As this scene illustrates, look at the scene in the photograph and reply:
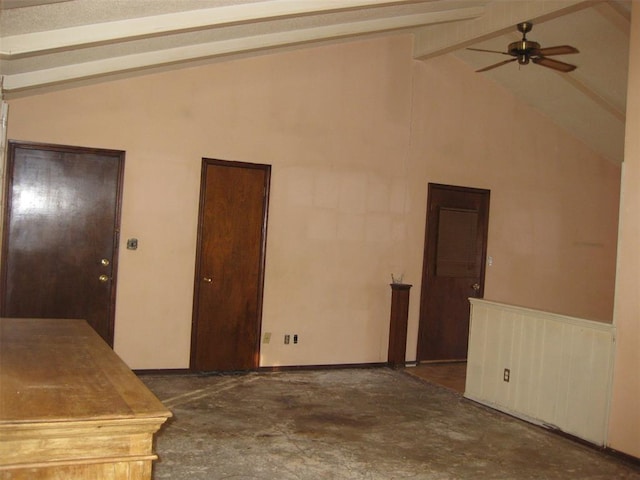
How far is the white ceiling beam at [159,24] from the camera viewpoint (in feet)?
10.8

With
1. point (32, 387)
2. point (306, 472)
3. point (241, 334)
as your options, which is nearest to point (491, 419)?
point (306, 472)

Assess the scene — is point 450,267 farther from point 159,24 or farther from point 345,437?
point 159,24

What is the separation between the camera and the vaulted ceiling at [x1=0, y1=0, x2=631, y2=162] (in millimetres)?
3335

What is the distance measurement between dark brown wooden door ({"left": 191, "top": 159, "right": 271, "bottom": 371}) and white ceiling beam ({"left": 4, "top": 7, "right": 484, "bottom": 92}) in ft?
4.11

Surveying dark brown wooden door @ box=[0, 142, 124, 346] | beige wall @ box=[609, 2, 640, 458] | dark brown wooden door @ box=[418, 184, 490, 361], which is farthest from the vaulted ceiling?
dark brown wooden door @ box=[418, 184, 490, 361]

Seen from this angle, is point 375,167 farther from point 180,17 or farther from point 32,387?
point 32,387

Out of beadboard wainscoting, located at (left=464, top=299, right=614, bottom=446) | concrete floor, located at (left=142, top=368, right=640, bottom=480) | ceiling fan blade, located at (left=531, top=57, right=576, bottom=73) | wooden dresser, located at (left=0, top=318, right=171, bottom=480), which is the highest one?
ceiling fan blade, located at (left=531, top=57, right=576, bottom=73)

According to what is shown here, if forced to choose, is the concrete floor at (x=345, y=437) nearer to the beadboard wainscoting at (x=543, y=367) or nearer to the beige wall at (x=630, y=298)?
the beadboard wainscoting at (x=543, y=367)

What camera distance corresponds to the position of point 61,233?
5449mm

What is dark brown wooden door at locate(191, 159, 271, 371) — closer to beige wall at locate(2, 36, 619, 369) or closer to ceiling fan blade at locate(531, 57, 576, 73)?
beige wall at locate(2, 36, 619, 369)

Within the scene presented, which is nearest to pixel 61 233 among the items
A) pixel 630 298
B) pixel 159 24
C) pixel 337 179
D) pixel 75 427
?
pixel 159 24

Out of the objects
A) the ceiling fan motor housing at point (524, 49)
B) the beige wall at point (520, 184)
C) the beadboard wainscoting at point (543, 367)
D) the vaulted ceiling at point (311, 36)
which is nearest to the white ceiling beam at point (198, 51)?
the vaulted ceiling at point (311, 36)

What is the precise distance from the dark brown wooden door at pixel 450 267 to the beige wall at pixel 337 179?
0.43ft

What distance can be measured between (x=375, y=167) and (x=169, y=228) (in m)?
2.26
